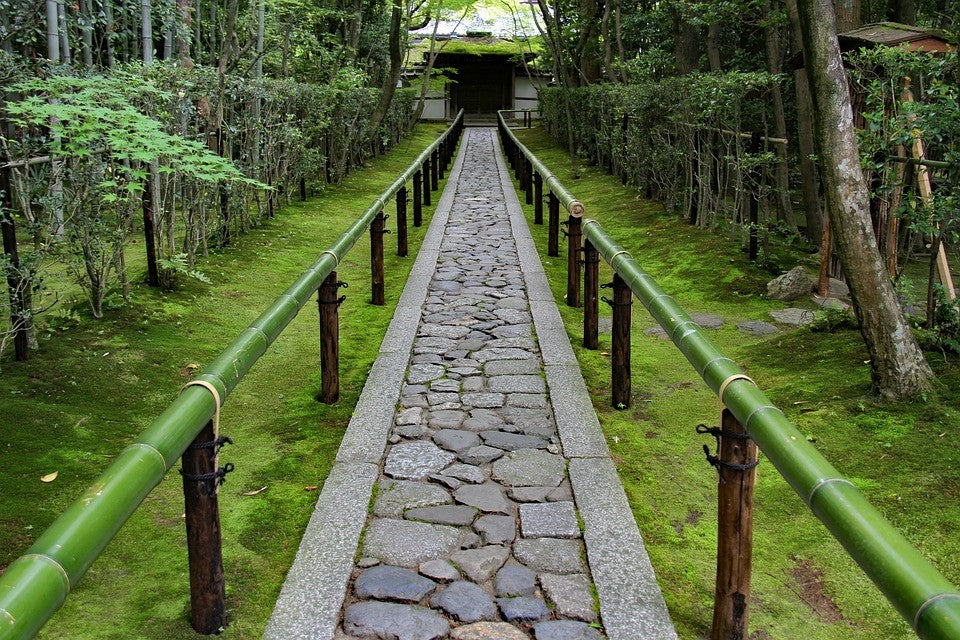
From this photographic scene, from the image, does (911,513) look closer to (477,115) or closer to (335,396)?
(335,396)

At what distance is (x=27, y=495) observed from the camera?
3697mm

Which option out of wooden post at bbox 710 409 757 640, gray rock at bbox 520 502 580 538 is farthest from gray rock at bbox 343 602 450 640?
wooden post at bbox 710 409 757 640

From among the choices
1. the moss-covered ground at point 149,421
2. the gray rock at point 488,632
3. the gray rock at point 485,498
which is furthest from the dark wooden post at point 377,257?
the gray rock at point 488,632

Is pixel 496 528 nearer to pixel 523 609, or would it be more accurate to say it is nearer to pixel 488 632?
pixel 523 609

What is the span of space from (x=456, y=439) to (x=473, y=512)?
84 centimetres

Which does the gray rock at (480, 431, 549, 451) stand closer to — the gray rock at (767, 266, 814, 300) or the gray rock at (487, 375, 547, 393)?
the gray rock at (487, 375, 547, 393)

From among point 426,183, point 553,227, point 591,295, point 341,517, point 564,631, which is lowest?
point 564,631

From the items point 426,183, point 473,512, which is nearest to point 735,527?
point 473,512

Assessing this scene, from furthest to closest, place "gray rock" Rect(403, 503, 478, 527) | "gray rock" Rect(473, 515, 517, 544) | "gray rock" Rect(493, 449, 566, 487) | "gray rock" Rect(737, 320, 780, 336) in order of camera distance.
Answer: "gray rock" Rect(737, 320, 780, 336) → "gray rock" Rect(493, 449, 566, 487) → "gray rock" Rect(403, 503, 478, 527) → "gray rock" Rect(473, 515, 517, 544)

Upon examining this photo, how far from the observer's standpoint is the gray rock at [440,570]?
3246 mm

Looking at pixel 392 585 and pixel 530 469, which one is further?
pixel 530 469

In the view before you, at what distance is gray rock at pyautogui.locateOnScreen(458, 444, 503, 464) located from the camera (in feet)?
14.2

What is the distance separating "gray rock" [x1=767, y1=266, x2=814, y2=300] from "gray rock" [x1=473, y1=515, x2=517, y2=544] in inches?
188

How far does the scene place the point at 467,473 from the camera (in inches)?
164
